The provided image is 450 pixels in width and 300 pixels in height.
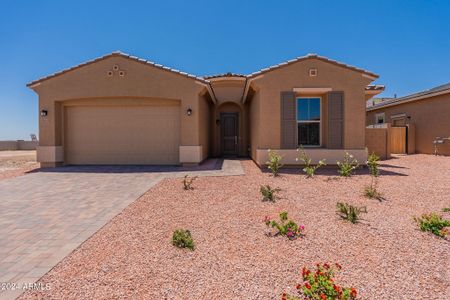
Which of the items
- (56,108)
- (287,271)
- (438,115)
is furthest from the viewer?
(438,115)

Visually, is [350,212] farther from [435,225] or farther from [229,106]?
[229,106]

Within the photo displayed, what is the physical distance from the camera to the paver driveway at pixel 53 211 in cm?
314

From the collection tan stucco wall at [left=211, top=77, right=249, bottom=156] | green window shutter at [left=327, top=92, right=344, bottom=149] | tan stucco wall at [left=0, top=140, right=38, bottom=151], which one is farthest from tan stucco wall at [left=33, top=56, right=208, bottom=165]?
tan stucco wall at [left=0, top=140, right=38, bottom=151]

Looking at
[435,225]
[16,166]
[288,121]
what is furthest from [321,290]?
[16,166]

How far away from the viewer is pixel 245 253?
3393 mm

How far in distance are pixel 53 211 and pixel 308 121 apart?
29.4 feet

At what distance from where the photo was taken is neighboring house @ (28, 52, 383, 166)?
9.69m

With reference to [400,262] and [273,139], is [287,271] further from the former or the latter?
[273,139]

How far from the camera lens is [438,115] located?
47.4 ft

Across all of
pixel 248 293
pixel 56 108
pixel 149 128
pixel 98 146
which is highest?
pixel 56 108

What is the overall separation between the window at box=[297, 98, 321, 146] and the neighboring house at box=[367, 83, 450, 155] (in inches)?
366

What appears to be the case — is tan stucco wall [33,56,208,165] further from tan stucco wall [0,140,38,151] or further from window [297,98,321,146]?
tan stucco wall [0,140,38,151]

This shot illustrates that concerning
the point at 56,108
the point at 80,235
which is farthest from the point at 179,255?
the point at 56,108

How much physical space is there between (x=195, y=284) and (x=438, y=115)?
17829 mm
